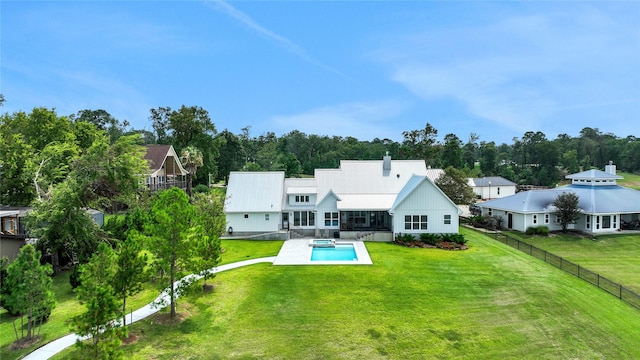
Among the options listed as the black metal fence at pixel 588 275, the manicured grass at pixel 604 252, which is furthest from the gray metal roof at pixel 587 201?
the black metal fence at pixel 588 275

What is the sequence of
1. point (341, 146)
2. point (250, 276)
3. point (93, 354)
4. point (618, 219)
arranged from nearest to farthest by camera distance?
point (93, 354) < point (250, 276) < point (618, 219) < point (341, 146)

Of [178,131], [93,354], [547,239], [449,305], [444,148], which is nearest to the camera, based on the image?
[93,354]

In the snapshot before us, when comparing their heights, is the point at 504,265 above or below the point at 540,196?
below

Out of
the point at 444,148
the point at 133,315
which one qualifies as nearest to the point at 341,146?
the point at 444,148

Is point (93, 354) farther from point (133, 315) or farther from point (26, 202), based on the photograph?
point (26, 202)

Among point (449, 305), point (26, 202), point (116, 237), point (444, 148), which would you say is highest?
point (444, 148)

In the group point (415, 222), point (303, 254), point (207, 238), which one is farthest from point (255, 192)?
point (207, 238)

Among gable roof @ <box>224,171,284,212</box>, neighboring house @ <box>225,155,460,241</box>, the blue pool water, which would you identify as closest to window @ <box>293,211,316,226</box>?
neighboring house @ <box>225,155,460,241</box>
